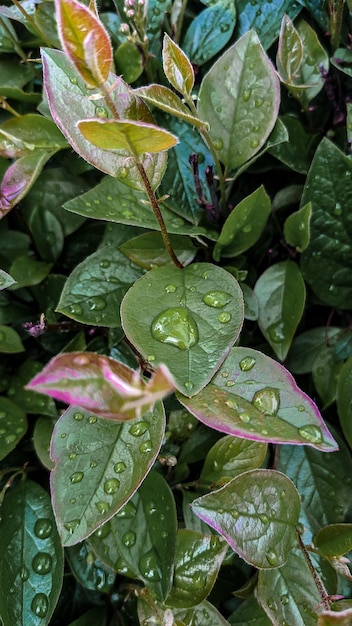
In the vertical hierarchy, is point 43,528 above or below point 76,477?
below

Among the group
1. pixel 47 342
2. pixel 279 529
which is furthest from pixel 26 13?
pixel 279 529

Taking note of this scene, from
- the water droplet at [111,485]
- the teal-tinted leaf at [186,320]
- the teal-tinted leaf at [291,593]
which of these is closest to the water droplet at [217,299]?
the teal-tinted leaf at [186,320]

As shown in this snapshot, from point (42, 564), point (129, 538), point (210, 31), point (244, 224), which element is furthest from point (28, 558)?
point (210, 31)

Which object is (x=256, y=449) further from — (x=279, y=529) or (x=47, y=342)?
(x=47, y=342)

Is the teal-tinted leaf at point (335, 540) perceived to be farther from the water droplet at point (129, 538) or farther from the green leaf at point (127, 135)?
the green leaf at point (127, 135)

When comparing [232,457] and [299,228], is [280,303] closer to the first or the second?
[299,228]
